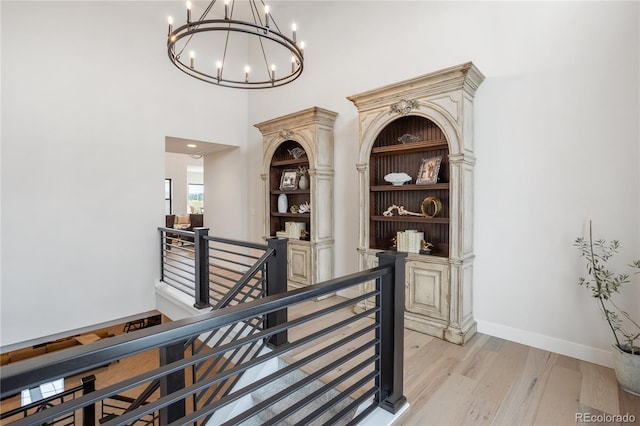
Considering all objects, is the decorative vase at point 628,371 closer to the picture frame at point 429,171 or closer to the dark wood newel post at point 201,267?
the picture frame at point 429,171

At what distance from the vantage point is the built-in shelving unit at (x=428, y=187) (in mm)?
2879

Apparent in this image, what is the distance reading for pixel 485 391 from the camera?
2199 mm

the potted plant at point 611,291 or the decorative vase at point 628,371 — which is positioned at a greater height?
the potted plant at point 611,291

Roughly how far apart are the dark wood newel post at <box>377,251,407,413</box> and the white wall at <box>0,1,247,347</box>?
402 centimetres

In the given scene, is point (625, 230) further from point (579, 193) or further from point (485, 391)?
point (485, 391)

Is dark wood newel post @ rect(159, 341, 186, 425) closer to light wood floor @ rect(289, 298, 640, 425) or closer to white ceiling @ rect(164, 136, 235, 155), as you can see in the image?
light wood floor @ rect(289, 298, 640, 425)

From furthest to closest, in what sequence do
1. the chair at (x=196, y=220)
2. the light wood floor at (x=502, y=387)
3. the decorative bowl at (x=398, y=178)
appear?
the chair at (x=196, y=220) → the decorative bowl at (x=398, y=178) → the light wood floor at (x=502, y=387)

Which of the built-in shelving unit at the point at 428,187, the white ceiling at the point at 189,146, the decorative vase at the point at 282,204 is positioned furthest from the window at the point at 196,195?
the built-in shelving unit at the point at 428,187

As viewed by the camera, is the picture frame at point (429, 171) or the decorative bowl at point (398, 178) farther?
the decorative bowl at point (398, 178)

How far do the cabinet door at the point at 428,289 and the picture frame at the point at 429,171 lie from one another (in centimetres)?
83

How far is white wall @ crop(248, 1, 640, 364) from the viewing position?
8.05 feet

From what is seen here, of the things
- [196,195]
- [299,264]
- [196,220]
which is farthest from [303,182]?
[196,195]

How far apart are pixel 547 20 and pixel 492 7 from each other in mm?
511

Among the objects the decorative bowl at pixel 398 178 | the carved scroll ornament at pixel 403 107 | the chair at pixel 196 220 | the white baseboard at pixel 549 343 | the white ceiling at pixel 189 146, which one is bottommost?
the white baseboard at pixel 549 343
